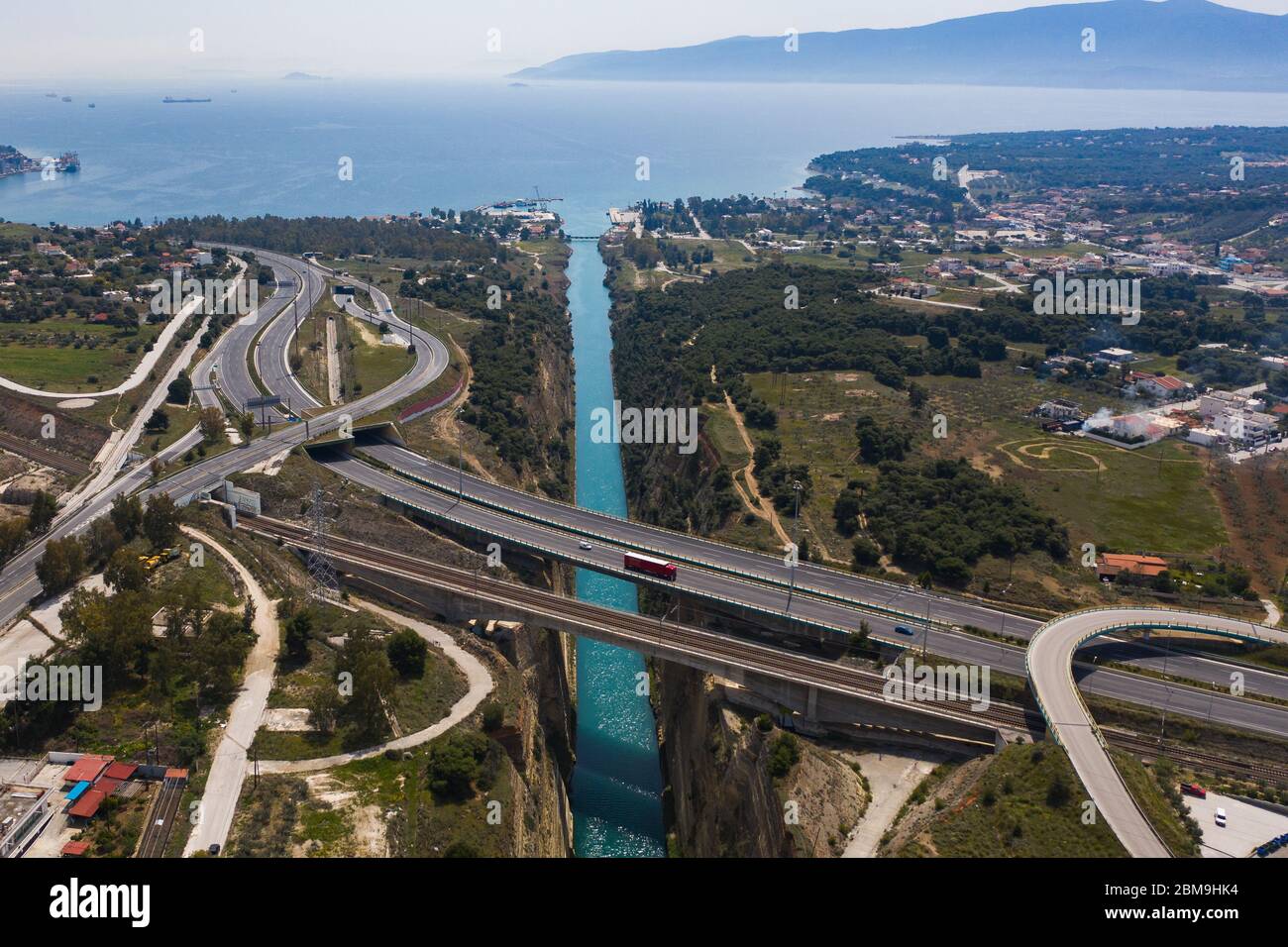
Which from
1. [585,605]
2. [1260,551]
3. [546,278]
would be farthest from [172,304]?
[1260,551]

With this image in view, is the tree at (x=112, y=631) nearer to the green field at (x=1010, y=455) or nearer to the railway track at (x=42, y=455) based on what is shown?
the railway track at (x=42, y=455)

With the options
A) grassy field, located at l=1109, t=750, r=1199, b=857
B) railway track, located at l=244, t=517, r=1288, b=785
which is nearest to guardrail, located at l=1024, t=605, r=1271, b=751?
railway track, located at l=244, t=517, r=1288, b=785

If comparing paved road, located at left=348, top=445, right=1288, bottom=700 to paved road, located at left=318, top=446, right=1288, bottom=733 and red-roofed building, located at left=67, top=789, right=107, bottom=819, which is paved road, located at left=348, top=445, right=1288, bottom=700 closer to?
paved road, located at left=318, top=446, right=1288, bottom=733

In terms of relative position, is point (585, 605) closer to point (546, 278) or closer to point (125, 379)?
point (125, 379)

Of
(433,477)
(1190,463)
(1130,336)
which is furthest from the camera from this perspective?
(1130,336)

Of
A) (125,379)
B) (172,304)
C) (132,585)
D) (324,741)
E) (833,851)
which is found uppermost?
(172,304)

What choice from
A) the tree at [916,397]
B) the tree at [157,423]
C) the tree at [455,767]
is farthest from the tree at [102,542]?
the tree at [916,397]

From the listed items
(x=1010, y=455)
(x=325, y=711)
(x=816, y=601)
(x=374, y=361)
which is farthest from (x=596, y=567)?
(x=374, y=361)
